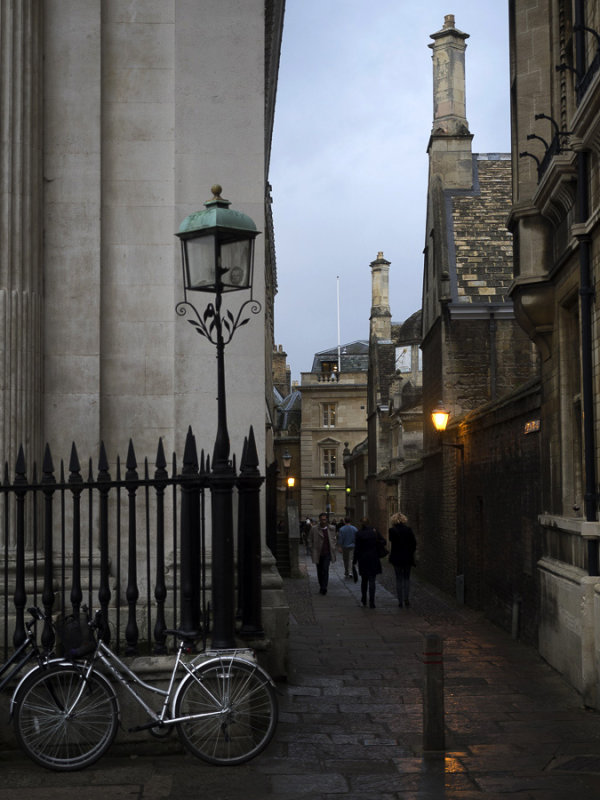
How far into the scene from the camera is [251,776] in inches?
261

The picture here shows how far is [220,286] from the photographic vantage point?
7.59 meters

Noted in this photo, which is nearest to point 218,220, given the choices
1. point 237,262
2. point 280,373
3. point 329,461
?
point 237,262

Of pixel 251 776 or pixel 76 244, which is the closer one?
pixel 251 776

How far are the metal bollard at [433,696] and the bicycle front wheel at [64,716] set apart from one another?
2.28 metres

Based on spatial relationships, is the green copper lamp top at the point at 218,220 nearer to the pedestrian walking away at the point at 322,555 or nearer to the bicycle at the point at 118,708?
the bicycle at the point at 118,708

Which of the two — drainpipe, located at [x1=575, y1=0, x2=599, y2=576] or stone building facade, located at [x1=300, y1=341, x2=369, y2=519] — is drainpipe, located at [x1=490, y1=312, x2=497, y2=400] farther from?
stone building facade, located at [x1=300, y1=341, x2=369, y2=519]

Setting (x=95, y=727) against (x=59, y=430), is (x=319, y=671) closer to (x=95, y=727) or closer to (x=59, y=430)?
(x=59, y=430)

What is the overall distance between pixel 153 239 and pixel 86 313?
0.98m

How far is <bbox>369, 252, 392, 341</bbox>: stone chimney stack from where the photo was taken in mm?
58438

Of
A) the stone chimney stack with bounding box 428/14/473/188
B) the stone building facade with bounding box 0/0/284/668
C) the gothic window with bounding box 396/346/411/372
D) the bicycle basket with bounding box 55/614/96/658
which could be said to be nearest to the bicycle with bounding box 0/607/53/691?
the bicycle basket with bounding box 55/614/96/658

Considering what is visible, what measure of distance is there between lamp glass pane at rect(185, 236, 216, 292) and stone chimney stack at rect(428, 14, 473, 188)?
1978cm

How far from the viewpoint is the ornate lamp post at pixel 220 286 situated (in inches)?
290

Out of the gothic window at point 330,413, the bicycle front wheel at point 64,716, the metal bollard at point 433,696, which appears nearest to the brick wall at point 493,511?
the metal bollard at point 433,696

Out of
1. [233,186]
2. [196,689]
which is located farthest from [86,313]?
[196,689]
